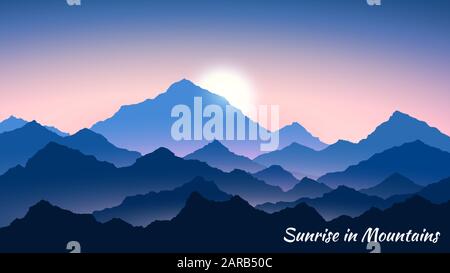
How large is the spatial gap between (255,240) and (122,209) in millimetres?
2182

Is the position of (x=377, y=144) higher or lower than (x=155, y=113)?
lower

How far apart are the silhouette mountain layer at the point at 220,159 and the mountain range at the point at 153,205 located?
1.13 ft

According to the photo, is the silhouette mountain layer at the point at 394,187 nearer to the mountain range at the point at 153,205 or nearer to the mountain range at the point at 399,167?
the mountain range at the point at 399,167

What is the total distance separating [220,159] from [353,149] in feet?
7.54

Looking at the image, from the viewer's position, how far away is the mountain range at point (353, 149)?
802 centimetres

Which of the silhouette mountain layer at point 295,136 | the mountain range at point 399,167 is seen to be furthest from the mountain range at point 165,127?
the mountain range at point 399,167

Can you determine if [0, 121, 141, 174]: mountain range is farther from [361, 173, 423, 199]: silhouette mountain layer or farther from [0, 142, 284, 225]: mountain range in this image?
[361, 173, 423, 199]: silhouette mountain layer

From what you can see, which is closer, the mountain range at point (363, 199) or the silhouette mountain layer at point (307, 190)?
the mountain range at point (363, 199)

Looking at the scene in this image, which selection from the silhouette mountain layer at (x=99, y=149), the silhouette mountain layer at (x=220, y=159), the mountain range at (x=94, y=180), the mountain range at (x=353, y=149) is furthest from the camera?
the silhouette mountain layer at (x=99, y=149)

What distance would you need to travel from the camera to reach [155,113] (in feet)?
25.7

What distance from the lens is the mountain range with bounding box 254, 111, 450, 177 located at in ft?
26.3
